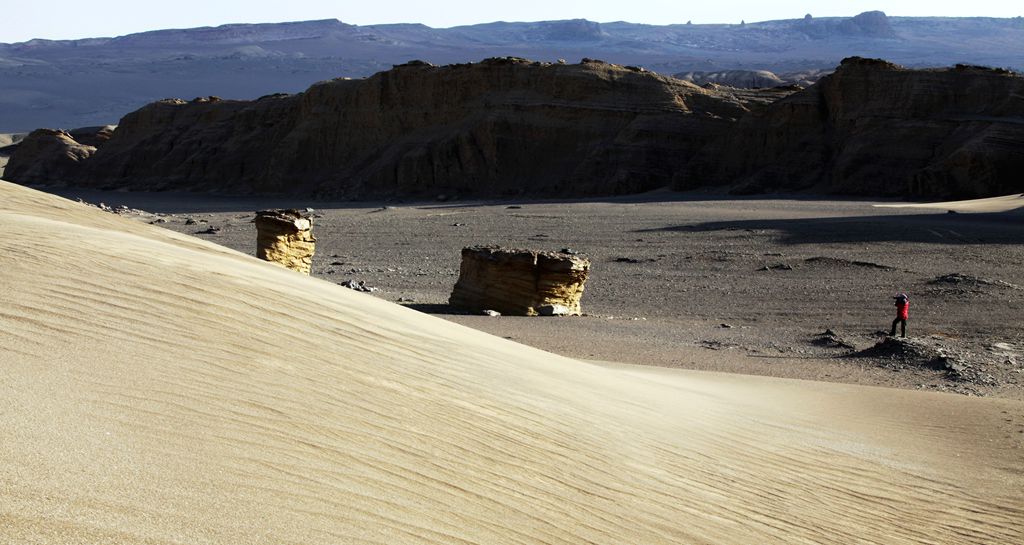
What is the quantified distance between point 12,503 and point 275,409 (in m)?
1.47

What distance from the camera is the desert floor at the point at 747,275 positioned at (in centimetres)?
1291

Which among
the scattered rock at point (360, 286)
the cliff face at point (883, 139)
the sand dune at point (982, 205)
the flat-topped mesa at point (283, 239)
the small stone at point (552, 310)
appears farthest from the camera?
the cliff face at point (883, 139)

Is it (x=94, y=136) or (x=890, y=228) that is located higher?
(x=890, y=228)

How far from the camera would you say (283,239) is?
17.1 meters

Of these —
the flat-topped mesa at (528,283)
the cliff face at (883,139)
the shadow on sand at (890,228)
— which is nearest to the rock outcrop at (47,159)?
the cliff face at (883,139)

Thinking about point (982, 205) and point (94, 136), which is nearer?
point (982, 205)

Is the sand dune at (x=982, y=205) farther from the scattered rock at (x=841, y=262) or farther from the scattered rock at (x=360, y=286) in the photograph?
the scattered rock at (x=360, y=286)

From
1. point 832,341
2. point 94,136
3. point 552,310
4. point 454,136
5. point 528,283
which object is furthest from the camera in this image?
point 94,136

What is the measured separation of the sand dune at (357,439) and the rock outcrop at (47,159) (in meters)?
53.3

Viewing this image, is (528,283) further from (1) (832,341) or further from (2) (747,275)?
(2) (747,275)

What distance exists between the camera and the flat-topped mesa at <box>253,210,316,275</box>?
16906 mm

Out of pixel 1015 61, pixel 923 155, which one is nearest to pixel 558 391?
pixel 923 155

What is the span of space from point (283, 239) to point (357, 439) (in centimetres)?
1284

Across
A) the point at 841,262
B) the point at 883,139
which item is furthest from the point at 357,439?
the point at 883,139
